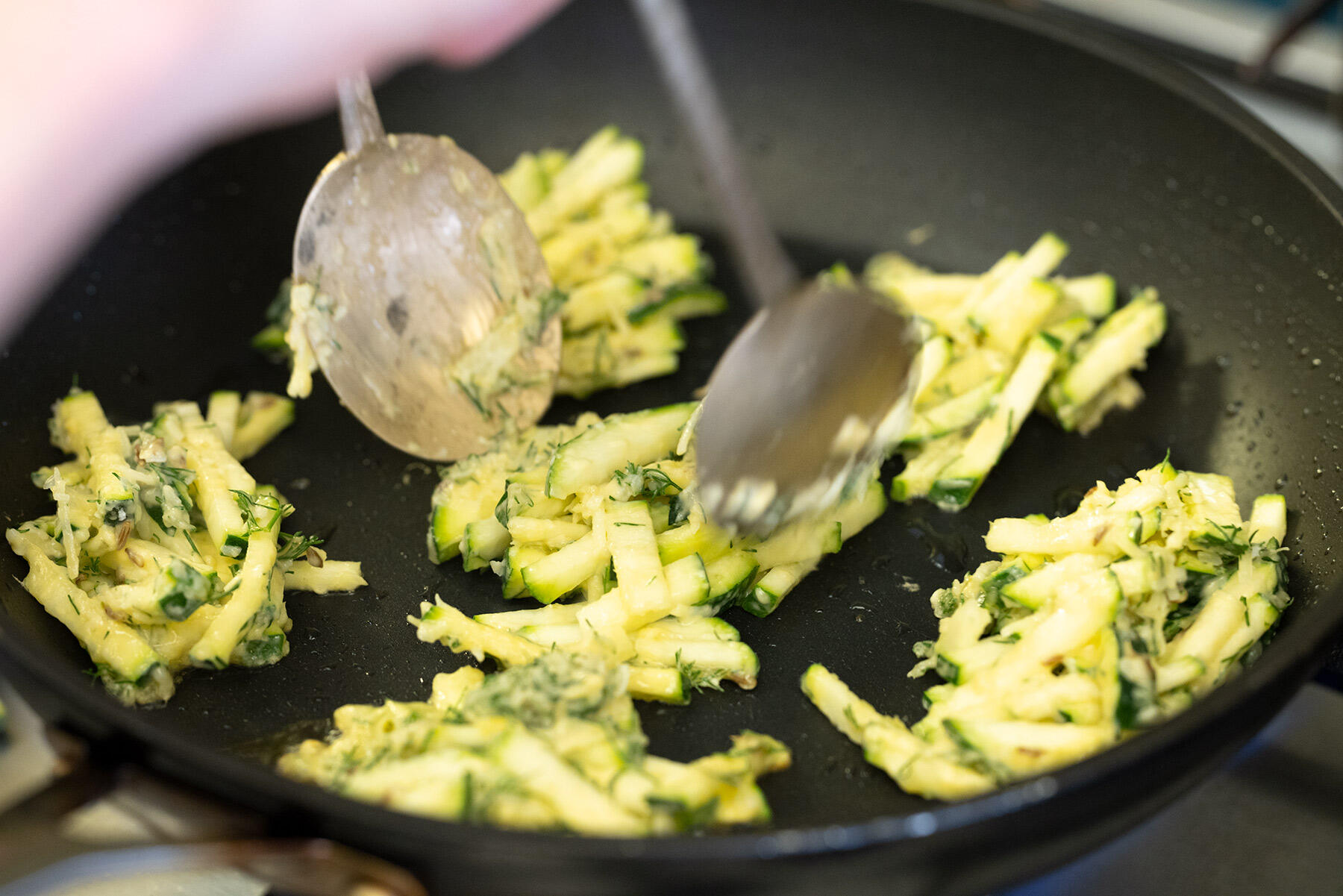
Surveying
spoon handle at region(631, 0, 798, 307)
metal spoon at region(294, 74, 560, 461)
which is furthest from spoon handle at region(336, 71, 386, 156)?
spoon handle at region(631, 0, 798, 307)

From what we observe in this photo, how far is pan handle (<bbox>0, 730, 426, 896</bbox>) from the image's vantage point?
151cm

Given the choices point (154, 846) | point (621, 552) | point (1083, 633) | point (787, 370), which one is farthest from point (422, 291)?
point (1083, 633)

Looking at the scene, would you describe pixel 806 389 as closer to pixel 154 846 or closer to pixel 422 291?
pixel 422 291

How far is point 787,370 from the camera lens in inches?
88.7

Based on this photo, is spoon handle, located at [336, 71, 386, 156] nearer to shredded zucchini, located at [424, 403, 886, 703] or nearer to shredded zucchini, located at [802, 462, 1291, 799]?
shredded zucchini, located at [424, 403, 886, 703]

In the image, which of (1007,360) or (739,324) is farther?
(739,324)

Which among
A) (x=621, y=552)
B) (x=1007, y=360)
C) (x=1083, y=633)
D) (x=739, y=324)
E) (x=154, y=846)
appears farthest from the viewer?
(x=739, y=324)

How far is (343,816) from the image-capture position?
1568 mm

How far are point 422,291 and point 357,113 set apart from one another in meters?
0.45

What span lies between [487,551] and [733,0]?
87.1 inches

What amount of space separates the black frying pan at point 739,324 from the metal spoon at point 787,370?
1.49ft

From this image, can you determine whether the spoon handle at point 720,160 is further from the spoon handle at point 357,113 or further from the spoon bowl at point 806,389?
the spoon handle at point 357,113

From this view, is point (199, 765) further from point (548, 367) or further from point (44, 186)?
point (548, 367)

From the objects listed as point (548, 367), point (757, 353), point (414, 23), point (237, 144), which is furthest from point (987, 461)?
point (237, 144)
